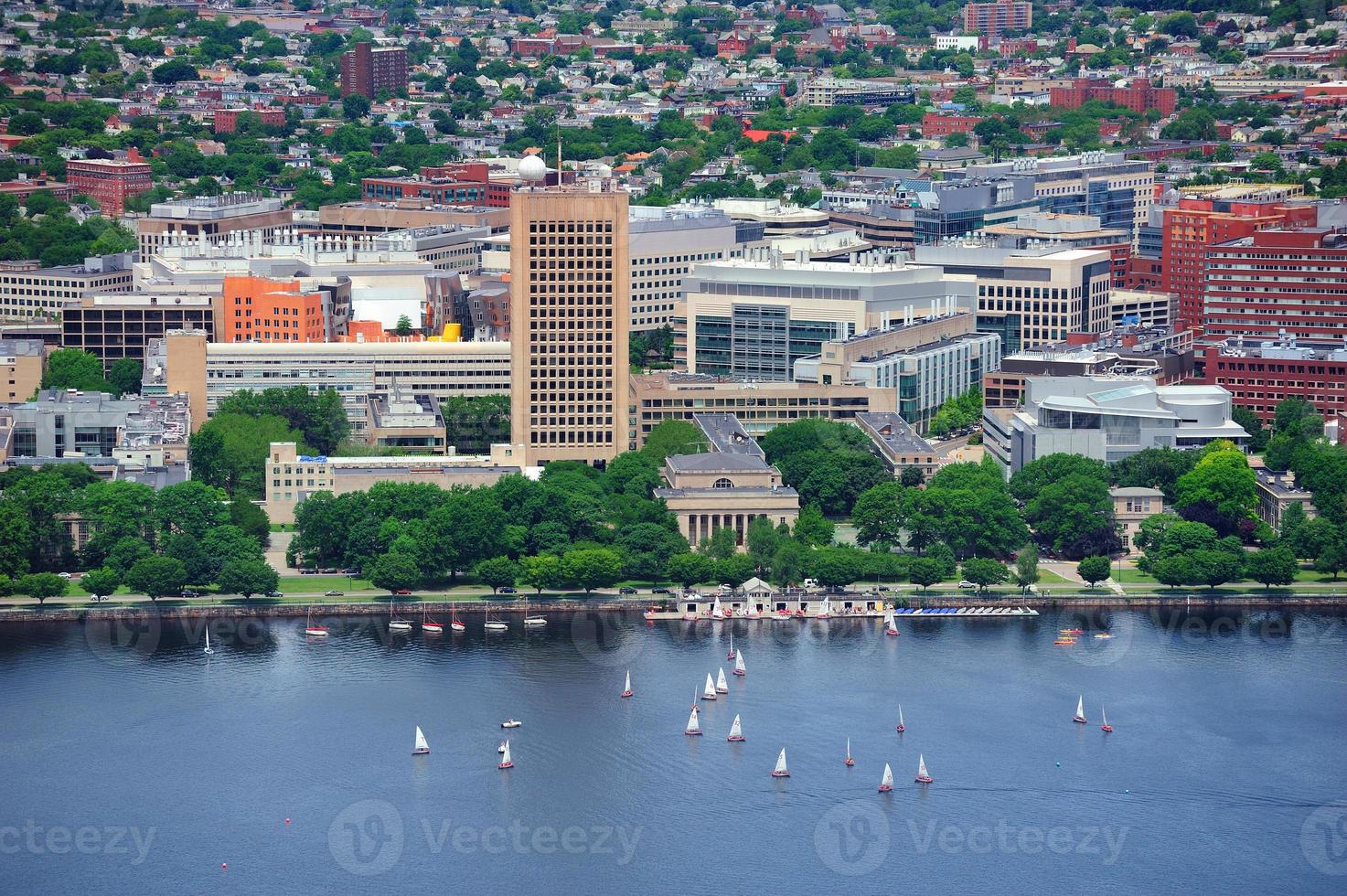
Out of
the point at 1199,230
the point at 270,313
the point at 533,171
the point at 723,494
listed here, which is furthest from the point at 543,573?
the point at 1199,230

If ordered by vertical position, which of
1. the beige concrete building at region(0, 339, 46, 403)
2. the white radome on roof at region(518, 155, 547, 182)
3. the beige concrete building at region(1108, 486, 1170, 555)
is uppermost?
the white radome on roof at region(518, 155, 547, 182)

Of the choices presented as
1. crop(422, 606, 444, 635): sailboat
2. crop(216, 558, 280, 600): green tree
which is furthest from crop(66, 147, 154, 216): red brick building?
crop(422, 606, 444, 635): sailboat

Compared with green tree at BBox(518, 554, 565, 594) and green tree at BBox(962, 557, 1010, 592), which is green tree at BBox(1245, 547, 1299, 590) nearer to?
green tree at BBox(962, 557, 1010, 592)

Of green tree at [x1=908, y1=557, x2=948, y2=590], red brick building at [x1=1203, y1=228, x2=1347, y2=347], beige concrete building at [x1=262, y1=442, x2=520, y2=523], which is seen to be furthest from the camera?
red brick building at [x1=1203, y1=228, x2=1347, y2=347]

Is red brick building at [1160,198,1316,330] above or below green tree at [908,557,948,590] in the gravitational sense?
above

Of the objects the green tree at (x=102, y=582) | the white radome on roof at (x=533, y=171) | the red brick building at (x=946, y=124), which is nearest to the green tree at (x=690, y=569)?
the green tree at (x=102, y=582)

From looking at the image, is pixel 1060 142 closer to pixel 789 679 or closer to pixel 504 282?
pixel 504 282

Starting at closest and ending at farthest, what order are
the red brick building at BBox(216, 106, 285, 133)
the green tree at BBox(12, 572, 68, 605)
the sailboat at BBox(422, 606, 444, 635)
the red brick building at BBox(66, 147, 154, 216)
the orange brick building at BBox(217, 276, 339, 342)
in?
the sailboat at BBox(422, 606, 444, 635) < the green tree at BBox(12, 572, 68, 605) < the orange brick building at BBox(217, 276, 339, 342) < the red brick building at BBox(66, 147, 154, 216) < the red brick building at BBox(216, 106, 285, 133)
